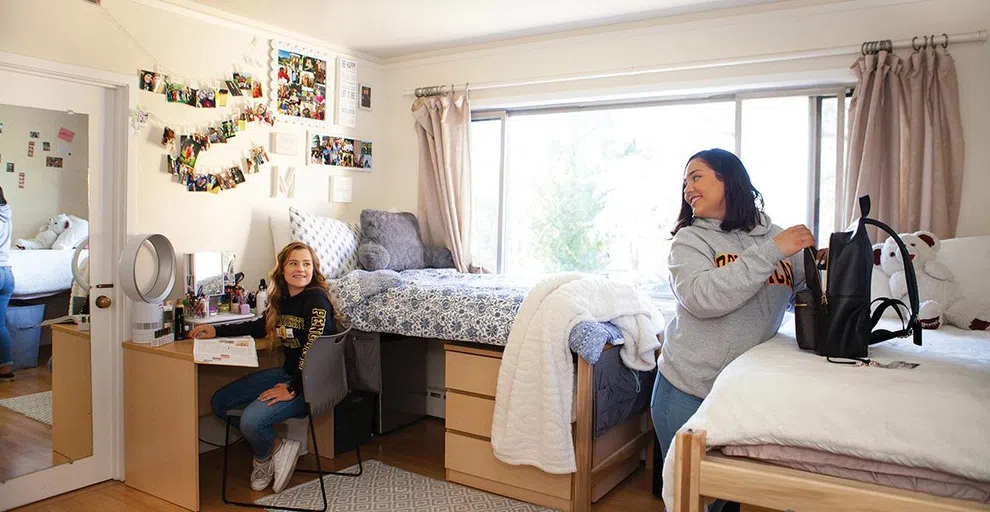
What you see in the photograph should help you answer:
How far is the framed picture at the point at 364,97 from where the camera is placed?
435 centimetres

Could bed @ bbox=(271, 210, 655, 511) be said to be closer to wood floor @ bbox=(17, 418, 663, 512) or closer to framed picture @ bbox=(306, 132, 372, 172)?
wood floor @ bbox=(17, 418, 663, 512)

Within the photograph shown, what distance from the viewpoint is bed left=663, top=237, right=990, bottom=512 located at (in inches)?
44.4

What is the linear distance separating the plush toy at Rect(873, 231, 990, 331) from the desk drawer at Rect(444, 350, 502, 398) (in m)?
1.50

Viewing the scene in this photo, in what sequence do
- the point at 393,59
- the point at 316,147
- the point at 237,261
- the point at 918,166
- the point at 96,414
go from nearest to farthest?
the point at 918,166 < the point at 96,414 < the point at 237,261 < the point at 316,147 < the point at 393,59

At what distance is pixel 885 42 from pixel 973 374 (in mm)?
2112

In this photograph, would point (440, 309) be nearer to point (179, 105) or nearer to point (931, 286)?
point (179, 105)

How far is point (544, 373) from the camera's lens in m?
2.63

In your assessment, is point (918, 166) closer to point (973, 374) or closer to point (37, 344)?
point (973, 374)

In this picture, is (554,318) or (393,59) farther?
(393,59)

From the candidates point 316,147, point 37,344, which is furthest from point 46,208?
point 316,147

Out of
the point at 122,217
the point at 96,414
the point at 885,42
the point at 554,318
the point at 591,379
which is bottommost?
the point at 96,414

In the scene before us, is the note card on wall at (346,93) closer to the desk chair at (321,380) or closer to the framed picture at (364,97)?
the framed picture at (364,97)

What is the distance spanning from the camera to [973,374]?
4.36ft

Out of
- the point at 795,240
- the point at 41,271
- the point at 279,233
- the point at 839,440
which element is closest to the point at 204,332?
the point at 41,271
